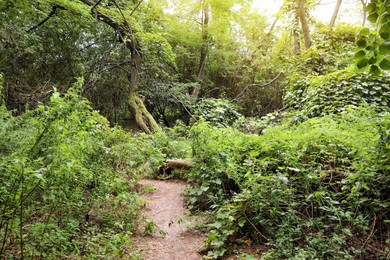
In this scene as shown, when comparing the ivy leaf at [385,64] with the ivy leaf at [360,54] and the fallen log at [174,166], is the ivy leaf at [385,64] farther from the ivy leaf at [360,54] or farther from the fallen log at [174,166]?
the fallen log at [174,166]

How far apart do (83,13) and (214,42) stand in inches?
295

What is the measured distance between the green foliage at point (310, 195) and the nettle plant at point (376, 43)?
194cm

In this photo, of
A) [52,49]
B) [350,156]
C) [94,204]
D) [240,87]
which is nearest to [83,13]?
[52,49]

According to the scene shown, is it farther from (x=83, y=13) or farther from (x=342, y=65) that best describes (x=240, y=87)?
(x=83, y=13)

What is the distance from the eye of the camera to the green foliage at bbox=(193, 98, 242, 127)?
10817 millimetres

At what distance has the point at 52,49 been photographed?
9523 millimetres

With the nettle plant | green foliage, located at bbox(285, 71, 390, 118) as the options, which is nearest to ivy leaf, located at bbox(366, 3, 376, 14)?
the nettle plant

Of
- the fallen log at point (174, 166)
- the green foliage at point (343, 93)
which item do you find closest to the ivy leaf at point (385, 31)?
the fallen log at point (174, 166)

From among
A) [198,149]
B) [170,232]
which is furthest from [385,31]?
[198,149]

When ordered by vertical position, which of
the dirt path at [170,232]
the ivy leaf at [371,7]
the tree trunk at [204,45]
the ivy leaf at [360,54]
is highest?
the tree trunk at [204,45]

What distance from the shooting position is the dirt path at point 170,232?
3340 mm

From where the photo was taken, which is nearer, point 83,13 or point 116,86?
point 83,13

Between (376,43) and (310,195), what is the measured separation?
2132mm

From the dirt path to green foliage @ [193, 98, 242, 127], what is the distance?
568 centimetres
